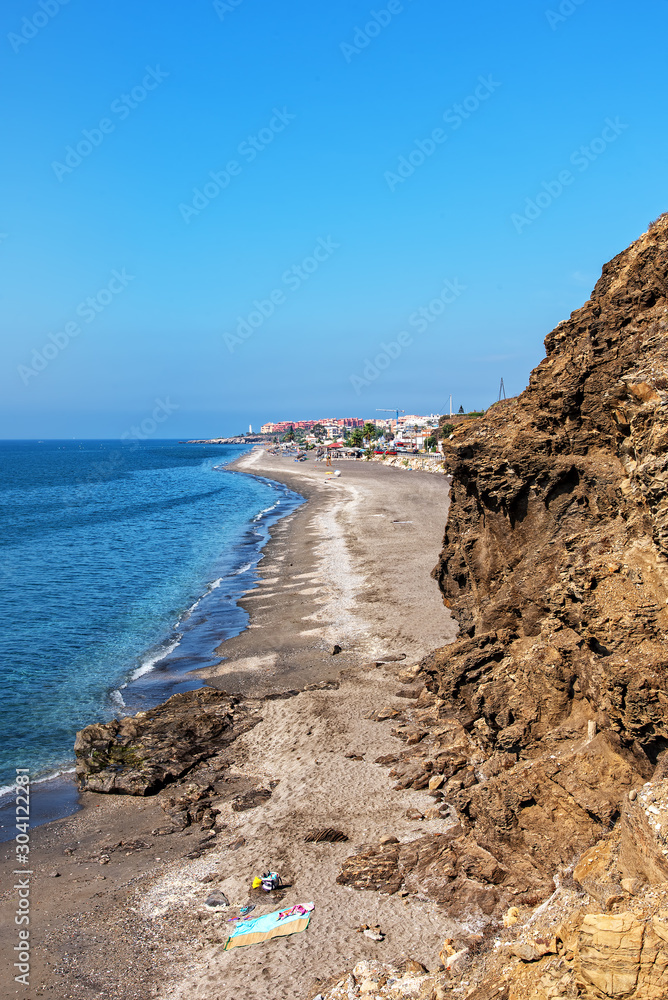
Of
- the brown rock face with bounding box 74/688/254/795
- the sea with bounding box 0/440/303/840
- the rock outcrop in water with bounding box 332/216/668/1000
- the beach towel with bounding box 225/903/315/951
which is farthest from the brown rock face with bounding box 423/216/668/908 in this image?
the sea with bounding box 0/440/303/840

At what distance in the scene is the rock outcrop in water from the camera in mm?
6570

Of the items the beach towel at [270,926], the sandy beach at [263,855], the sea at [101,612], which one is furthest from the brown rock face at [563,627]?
the sea at [101,612]

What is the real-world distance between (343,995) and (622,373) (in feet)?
30.1

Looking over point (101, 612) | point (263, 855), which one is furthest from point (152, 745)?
point (101, 612)

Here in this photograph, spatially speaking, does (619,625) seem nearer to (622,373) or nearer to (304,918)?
(622,373)

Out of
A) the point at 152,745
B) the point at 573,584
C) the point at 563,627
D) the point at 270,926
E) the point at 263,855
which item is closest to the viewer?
the point at 573,584

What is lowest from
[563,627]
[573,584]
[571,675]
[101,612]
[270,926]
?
[101,612]

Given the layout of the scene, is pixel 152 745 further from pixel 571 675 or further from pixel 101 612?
pixel 101 612

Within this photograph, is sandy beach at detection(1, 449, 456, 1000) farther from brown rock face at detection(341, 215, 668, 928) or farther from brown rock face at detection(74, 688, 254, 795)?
brown rock face at detection(341, 215, 668, 928)

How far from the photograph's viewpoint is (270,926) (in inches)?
388

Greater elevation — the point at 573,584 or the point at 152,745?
the point at 573,584

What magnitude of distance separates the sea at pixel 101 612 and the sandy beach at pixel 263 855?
2417 millimetres

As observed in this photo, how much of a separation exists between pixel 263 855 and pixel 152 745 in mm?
5758

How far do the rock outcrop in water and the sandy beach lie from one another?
0.81 meters
